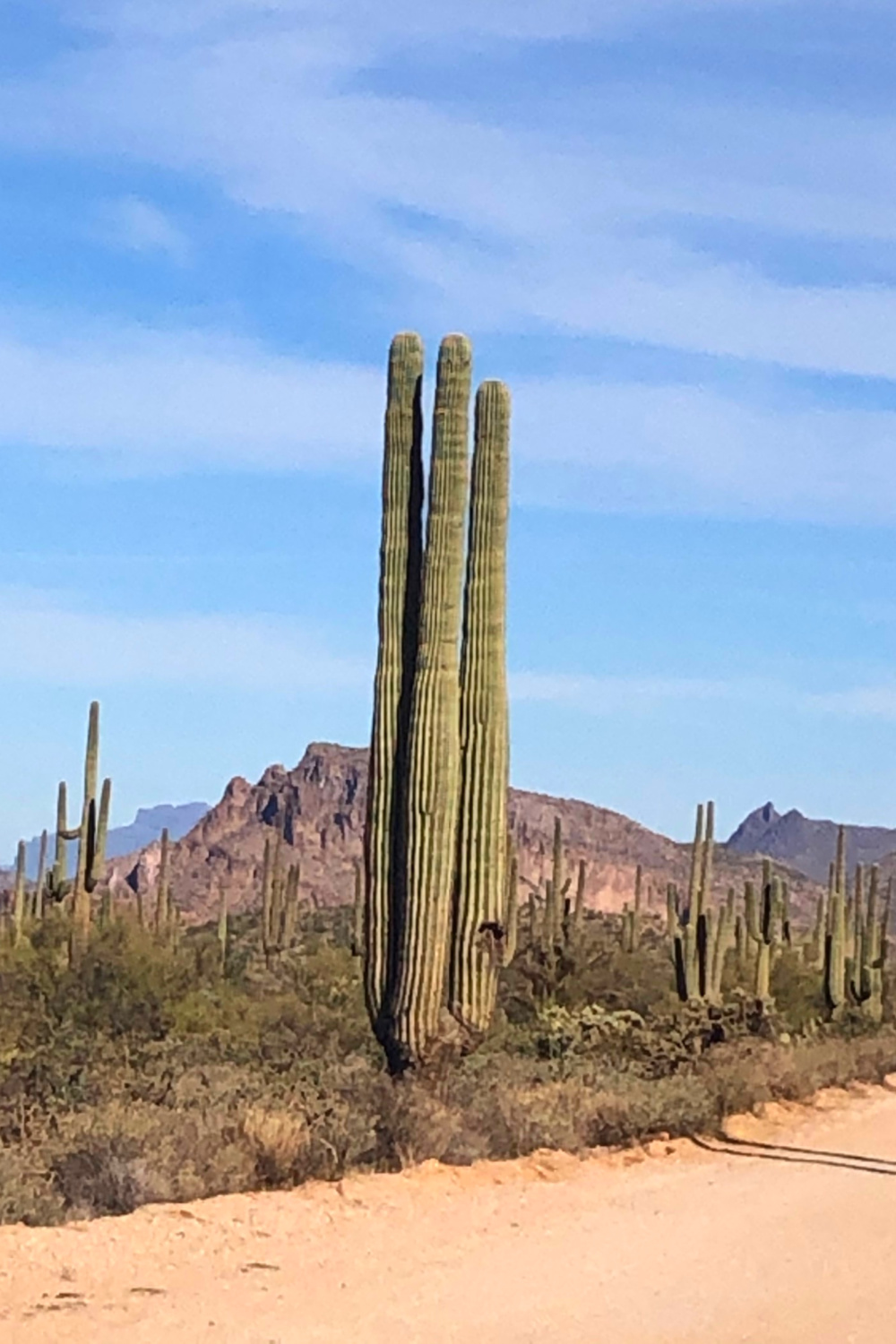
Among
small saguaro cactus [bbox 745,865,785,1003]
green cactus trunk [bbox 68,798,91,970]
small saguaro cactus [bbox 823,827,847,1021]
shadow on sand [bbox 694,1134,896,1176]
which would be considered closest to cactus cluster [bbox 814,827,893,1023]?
small saguaro cactus [bbox 823,827,847,1021]

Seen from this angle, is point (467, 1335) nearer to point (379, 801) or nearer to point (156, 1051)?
point (379, 801)

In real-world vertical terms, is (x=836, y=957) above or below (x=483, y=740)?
below

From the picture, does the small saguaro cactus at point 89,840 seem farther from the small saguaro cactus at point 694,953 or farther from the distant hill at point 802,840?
the distant hill at point 802,840

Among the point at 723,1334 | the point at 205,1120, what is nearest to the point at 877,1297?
the point at 723,1334

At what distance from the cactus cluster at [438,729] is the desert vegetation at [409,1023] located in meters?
0.02

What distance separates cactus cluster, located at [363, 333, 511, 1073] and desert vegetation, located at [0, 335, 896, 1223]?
0.02 metres

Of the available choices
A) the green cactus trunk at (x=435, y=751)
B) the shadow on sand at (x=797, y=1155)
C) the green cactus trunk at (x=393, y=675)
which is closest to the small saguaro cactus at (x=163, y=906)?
the green cactus trunk at (x=393, y=675)

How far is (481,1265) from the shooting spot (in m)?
9.72

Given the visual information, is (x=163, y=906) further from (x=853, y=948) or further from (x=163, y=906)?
(x=853, y=948)

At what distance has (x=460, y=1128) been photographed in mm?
13273

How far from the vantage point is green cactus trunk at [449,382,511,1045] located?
14500 millimetres

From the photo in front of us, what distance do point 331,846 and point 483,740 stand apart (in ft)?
262

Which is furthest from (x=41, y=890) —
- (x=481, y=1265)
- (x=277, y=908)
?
(x=481, y=1265)

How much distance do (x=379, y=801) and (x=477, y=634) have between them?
1.57 meters
